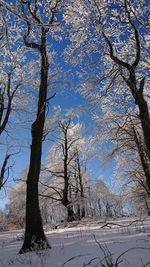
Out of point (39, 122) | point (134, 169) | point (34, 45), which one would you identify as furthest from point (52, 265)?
point (134, 169)

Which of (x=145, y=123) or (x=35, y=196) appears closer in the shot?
(x=35, y=196)

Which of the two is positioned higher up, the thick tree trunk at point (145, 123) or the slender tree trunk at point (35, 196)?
the thick tree trunk at point (145, 123)

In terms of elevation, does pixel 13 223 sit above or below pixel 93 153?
below

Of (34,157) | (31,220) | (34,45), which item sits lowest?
(31,220)

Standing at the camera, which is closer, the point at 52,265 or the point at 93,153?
the point at 52,265

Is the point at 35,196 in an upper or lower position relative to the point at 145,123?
lower

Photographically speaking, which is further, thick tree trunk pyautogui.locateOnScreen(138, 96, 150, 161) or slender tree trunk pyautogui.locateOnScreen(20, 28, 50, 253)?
thick tree trunk pyautogui.locateOnScreen(138, 96, 150, 161)

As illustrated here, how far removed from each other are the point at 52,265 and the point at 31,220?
256cm

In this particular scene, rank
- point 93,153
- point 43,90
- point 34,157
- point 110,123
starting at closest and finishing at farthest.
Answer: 1. point 34,157
2. point 43,90
3. point 110,123
4. point 93,153

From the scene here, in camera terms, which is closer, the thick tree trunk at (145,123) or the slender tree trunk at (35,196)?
the slender tree trunk at (35,196)

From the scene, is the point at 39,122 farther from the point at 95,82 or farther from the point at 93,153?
the point at 93,153

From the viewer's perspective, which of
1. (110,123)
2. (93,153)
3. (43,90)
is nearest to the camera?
(43,90)

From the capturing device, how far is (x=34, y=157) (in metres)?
6.93

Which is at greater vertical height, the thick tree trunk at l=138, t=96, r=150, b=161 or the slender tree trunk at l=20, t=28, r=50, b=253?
the thick tree trunk at l=138, t=96, r=150, b=161
